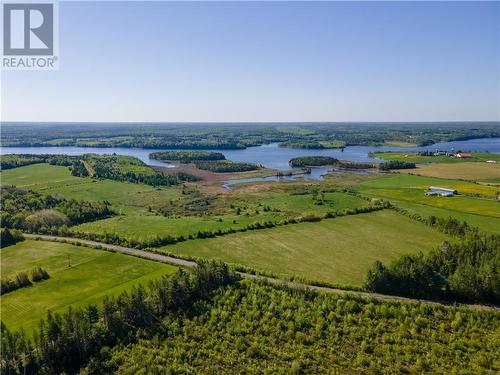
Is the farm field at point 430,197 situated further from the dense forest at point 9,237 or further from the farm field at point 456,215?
the dense forest at point 9,237

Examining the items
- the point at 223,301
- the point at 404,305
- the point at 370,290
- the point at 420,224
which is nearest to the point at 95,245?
the point at 223,301

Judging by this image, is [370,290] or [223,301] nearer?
[223,301]

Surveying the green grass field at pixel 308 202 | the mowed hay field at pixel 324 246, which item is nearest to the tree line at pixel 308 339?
the mowed hay field at pixel 324 246

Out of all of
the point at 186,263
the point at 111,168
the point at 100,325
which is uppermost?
the point at 111,168

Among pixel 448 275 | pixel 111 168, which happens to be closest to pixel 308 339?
pixel 448 275

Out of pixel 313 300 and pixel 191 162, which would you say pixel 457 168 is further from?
pixel 313 300

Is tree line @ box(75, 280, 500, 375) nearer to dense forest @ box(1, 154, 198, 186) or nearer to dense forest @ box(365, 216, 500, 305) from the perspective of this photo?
dense forest @ box(365, 216, 500, 305)

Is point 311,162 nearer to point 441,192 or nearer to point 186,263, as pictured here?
point 441,192

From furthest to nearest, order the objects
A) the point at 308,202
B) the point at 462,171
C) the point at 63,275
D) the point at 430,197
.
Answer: the point at 462,171, the point at 430,197, the point at 308,202, the point at 63,275
